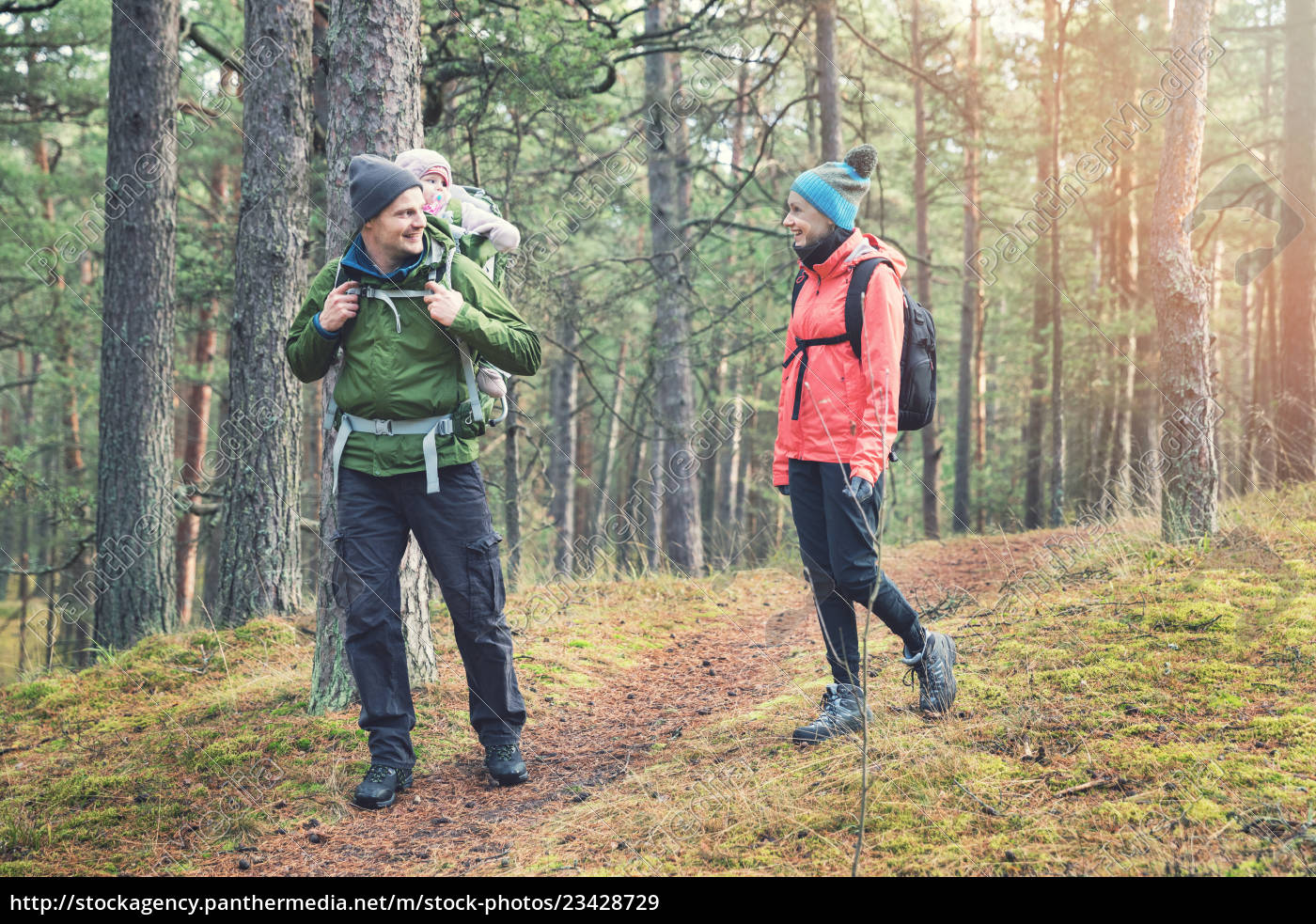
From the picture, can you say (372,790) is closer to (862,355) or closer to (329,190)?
(862,355)

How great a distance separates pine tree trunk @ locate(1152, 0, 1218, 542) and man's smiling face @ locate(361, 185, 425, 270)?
5.31 m

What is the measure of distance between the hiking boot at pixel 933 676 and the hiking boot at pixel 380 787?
2.17 metres

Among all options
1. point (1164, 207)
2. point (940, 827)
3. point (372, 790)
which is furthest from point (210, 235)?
point (940, 827)

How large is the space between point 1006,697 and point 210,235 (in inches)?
438

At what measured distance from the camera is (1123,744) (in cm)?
309

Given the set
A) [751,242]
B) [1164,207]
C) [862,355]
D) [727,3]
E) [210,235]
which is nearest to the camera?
[862,355]

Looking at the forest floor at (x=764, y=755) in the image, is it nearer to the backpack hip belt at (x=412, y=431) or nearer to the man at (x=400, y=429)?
the man at (x=400, y=429)

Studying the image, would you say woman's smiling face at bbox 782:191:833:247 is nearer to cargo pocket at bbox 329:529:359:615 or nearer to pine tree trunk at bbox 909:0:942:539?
cargo pocket at bbox 329:529:359:615

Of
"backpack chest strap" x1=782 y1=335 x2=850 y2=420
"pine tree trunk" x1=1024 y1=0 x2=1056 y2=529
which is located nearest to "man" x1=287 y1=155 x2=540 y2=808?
"backpack chest strap" x1=782 y1=335 x2=850 y2=420

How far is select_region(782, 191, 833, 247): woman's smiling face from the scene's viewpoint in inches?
140

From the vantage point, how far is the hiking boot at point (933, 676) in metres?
3.60

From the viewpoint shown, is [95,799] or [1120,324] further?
[1120,324]

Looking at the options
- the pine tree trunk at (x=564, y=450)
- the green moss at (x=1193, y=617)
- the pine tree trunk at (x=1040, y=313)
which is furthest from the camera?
the pine tree trunk at (x=564, y=450)

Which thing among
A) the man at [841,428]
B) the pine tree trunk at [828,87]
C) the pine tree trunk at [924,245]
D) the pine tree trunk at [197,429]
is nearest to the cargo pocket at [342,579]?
the man at [841,428]
